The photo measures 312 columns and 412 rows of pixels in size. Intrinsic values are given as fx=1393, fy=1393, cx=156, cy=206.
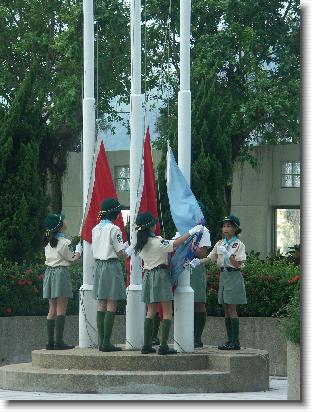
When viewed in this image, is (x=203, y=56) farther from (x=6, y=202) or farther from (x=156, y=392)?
(x=156, y=392)

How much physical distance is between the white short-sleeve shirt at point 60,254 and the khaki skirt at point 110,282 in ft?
2.97

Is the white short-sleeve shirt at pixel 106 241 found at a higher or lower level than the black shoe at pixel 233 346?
higher

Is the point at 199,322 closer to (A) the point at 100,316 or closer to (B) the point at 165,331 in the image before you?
(A) the point at 100,316

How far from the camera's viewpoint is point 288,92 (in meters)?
28.9

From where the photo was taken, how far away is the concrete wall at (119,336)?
18.4 metres

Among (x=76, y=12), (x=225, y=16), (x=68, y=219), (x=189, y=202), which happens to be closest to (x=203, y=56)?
(x=225, y=16)

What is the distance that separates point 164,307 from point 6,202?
582 centimetres

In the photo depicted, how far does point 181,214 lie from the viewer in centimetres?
1582

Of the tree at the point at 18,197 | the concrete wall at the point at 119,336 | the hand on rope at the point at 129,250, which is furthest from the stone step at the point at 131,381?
the tree at the point at 18,197

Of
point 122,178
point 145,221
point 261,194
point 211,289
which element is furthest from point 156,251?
point 122,178

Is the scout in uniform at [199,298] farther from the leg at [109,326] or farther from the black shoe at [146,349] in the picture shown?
the black shoe at [146,349]

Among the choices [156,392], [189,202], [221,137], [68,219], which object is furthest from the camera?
[68,219]

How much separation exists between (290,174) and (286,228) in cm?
118

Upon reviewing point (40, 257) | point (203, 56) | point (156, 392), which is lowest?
point (156, 392)
